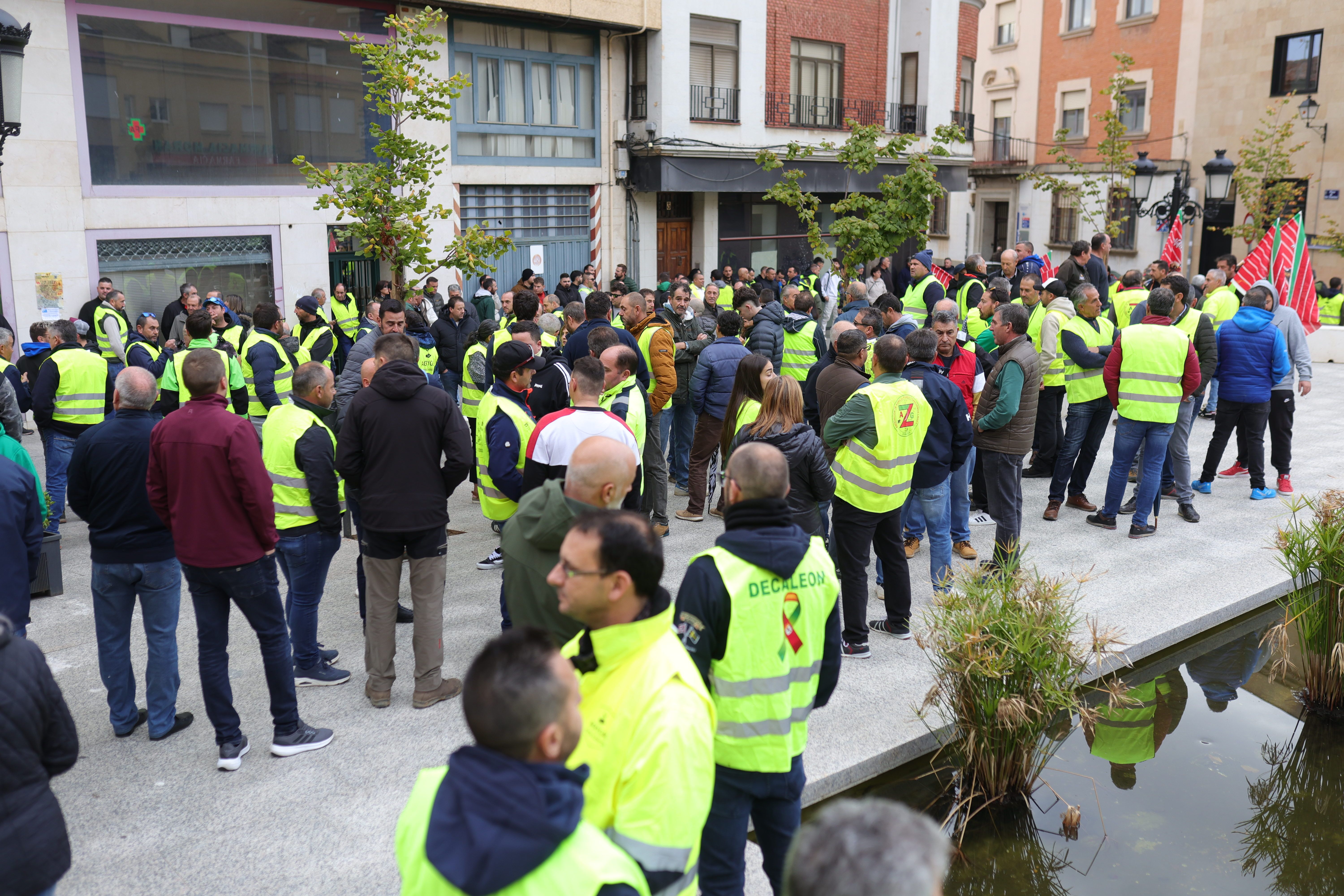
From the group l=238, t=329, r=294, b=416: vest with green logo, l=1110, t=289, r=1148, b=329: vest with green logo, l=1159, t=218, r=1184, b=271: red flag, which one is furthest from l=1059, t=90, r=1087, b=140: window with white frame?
l=238, t=329, r=294, b=416: vest with green logo

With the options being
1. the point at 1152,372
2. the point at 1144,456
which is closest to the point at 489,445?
the point at 1152,372

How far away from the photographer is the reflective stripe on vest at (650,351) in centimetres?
880

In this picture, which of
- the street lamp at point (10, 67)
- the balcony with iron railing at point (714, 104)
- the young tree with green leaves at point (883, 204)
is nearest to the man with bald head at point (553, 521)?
the street lamp at point (10, 67)

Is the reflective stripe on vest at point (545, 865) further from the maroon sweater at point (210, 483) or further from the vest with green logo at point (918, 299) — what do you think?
the vest with green logo at point (918, 299)

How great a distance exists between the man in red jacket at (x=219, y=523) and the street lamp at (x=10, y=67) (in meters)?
2.62

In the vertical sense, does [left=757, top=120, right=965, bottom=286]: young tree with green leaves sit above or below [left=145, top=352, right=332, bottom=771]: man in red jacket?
above

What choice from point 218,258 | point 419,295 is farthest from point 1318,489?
point 218,258

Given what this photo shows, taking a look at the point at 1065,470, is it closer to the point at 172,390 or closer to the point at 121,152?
the point at 172,390

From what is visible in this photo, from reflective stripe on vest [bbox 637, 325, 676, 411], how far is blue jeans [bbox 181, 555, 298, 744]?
14.3ft

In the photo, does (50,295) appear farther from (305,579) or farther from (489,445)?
(489,445)

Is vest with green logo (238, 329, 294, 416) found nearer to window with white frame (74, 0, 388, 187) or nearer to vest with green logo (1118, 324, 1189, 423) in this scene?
vest with green logo (1118, 324, 1189, 423)

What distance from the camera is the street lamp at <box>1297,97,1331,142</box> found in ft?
88.1

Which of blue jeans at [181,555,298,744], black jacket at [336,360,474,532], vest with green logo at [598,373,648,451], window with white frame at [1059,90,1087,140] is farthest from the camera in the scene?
window with white frame at [1059,90,1087,140]

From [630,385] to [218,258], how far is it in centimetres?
1146
